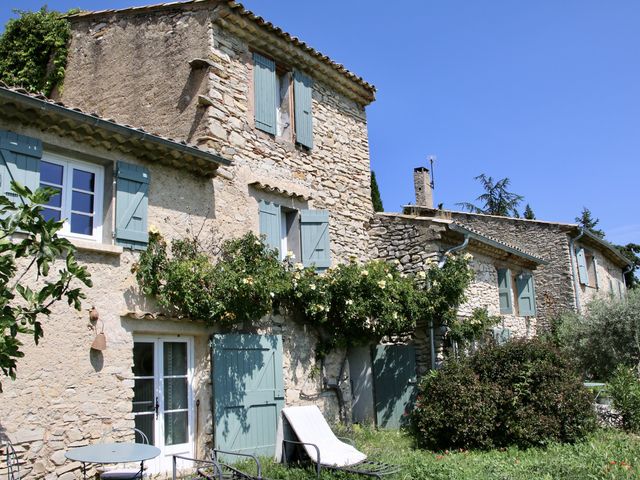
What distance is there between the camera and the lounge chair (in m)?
6.94

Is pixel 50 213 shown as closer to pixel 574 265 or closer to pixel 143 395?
pixel 143 395

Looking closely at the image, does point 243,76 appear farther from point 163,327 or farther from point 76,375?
point 76,375

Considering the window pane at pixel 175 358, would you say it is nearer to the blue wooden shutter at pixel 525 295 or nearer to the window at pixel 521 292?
the window at pixel 521 292

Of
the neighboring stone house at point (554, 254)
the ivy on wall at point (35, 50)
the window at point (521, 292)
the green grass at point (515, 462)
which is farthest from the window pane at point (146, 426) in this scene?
the neighboring stone house at point (554, 254)

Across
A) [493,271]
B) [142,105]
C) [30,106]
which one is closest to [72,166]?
[30,106]

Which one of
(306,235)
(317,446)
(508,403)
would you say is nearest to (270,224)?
(306,235)

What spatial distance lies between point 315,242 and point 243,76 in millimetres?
3011

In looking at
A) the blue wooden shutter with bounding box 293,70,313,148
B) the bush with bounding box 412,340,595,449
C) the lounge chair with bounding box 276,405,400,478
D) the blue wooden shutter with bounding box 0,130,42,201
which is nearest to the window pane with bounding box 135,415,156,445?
the lounge chair with bounding box 276,405,400,478

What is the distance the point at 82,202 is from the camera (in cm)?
731

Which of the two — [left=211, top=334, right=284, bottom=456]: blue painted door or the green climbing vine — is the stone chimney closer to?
the green climbing vine

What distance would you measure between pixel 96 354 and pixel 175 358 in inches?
50.9

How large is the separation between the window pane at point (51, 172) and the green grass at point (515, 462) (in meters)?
4.23

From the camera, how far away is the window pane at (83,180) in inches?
287

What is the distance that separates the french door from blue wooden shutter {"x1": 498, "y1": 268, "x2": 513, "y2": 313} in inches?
348
